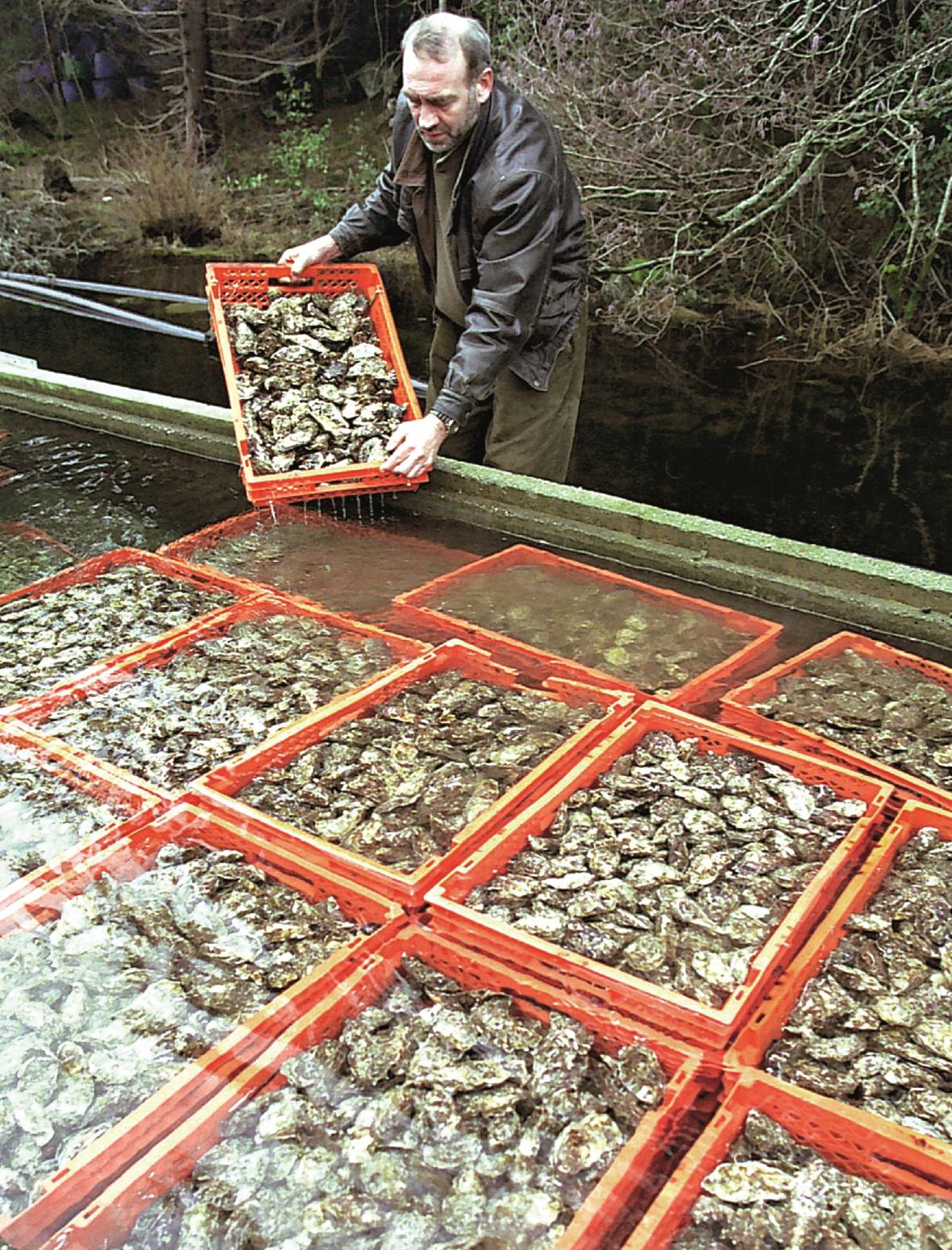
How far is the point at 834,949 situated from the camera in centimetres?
209

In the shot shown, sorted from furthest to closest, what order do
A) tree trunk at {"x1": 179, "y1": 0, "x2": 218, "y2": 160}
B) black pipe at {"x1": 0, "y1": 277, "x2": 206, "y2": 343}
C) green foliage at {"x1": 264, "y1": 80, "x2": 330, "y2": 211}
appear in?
tree trunk at {"x1": 179, "y1": 0, "x2": 218, "y2": 160} < green foliage at {"x1": 264, "y1": 80, "x2": 330, "y2": 211} < black pipe at {"x1": 0, "y1": 277, "x2": 206, "y2": 343}

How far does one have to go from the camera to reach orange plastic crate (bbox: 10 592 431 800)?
283 centimetres

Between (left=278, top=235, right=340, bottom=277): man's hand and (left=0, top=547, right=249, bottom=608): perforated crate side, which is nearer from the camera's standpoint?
(left=0, top=547, right=249, bottom=608): perforated crate side

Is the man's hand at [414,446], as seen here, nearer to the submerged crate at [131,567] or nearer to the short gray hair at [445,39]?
the submerged crate at [131,567]

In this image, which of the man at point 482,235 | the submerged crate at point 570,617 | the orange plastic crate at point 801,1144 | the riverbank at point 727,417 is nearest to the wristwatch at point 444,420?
the man at point 482,235

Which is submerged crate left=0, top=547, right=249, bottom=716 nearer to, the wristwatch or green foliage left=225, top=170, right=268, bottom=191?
the wristwatch

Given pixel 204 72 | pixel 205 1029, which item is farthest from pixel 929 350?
pixel 204 72

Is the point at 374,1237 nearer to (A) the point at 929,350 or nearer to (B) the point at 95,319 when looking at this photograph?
(A) the point at 929,350

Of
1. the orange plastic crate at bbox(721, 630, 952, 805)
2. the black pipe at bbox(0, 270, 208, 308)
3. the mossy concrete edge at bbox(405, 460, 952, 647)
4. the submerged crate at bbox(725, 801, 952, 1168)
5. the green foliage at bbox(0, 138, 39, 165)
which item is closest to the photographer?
the submerged crate at bbox(725, 801, 952, 1168)

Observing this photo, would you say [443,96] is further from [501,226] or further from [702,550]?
[702,550]

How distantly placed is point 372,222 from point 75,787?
2627 millimetres

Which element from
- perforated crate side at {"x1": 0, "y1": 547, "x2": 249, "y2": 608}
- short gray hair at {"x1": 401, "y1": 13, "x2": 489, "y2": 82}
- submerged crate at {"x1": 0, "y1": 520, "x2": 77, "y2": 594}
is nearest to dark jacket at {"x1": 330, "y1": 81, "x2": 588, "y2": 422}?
short gray hair at {"x1": 401, "y1": 13, "x2": 489, "y2": 82}

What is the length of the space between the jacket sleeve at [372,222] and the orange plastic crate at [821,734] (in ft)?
7.60

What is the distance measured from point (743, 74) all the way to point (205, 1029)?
747cm
